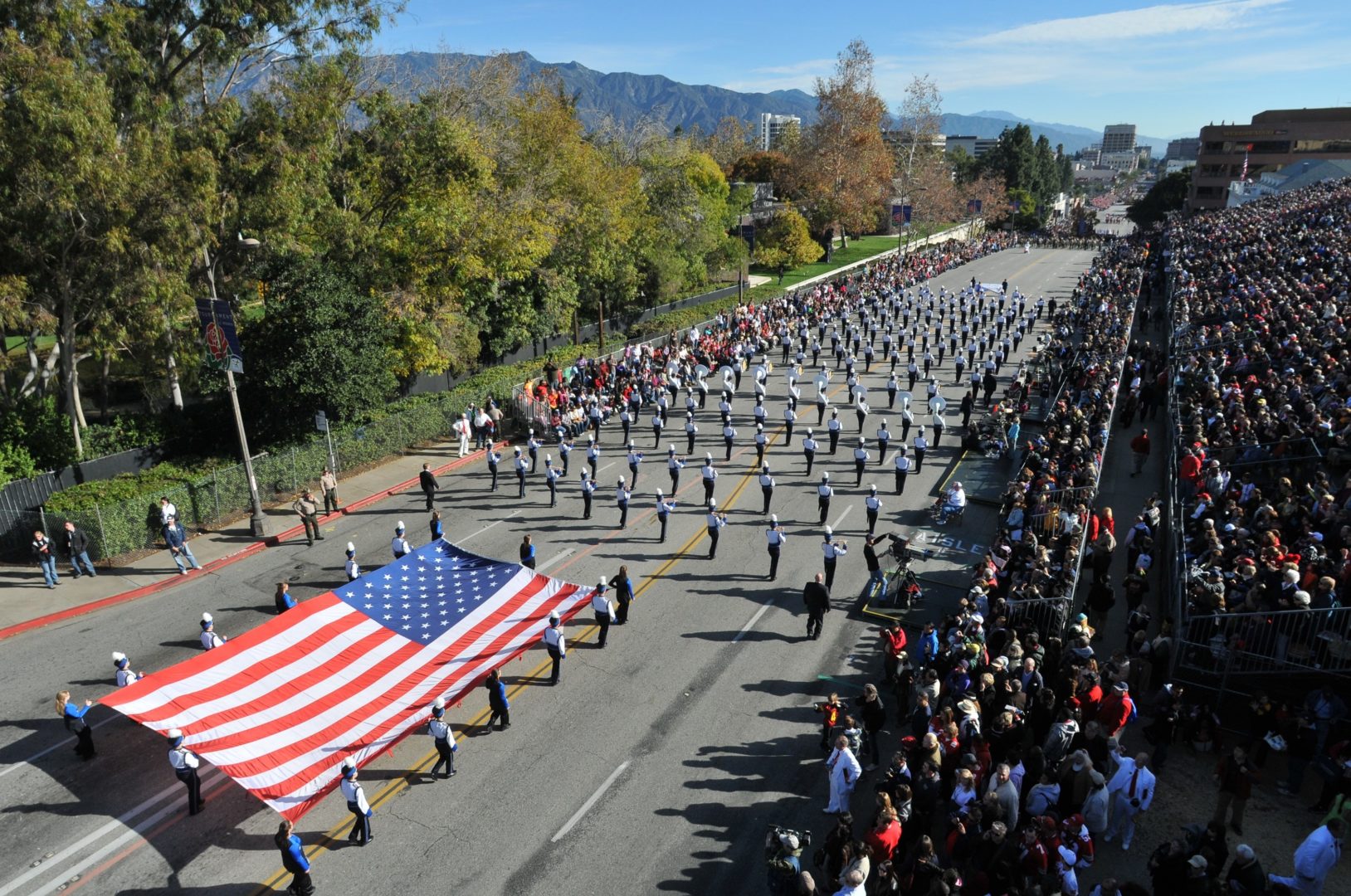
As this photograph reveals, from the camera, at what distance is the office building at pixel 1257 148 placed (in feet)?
340

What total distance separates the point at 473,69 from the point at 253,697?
44.6 metres

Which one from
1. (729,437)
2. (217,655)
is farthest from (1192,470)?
(217,655)

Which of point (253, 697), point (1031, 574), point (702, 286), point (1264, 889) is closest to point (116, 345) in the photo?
point (253, 697)

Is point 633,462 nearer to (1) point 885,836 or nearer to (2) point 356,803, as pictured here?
(2) point 356,803

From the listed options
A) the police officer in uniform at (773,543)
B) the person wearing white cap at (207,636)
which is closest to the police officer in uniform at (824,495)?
the police officer in uniform at (773,543)

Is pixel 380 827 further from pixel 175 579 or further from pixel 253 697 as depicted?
pixel 175 579

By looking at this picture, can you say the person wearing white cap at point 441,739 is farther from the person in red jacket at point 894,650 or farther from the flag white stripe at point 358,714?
the person in red jacket at point 894,650

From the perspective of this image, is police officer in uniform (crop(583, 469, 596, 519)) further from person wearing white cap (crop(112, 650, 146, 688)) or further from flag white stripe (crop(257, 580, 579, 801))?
person wearing white cap (crop(112, 650, 146, 688))

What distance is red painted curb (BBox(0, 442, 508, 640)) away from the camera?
16.0 m

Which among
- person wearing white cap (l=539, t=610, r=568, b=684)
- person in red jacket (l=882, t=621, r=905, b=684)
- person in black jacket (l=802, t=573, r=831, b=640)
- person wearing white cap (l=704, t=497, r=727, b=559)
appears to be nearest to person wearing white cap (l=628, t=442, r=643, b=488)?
person wearing white cap (l=704, t=497, r=727, b=559)

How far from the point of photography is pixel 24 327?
21.2m

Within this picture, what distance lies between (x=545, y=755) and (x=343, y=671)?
Result: 11.3 ft

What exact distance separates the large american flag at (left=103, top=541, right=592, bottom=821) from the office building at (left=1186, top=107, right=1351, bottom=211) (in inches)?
4620

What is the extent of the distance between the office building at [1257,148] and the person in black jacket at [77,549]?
397 feet
